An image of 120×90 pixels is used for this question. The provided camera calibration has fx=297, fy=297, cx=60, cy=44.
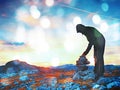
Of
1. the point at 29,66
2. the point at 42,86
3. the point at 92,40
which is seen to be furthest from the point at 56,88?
the point at 29,66

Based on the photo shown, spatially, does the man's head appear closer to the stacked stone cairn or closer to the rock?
the stacked stone cairn

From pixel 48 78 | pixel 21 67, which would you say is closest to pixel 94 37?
pixel 48 78

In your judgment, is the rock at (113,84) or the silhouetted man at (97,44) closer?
the rock at (113,84)

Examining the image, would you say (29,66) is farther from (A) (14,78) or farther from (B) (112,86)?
(B) (112,86)

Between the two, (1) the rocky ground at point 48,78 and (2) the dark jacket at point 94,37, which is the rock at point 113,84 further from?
(2) the dark jacket at point 94,37

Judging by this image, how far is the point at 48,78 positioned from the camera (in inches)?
594

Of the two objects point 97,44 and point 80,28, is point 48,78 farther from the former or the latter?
point 97,44

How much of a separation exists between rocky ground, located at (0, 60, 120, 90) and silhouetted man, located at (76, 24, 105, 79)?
48cm

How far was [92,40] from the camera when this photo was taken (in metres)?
13.6

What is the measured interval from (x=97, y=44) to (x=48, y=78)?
331cm

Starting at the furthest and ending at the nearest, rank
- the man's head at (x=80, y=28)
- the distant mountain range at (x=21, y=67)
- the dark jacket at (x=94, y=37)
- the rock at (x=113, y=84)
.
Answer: the distant mountain range at (x=21, y=67) < the man's head at (x=80, y=28) < the dark jacket at (x=94, y=37) < the rock at (x=113, y=84)

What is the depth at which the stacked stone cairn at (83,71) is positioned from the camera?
13.5 meters

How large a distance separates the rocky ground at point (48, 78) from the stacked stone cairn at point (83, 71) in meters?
0.24

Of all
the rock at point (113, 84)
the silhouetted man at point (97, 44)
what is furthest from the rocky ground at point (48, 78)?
the silhouetted man at point (97, 44)
